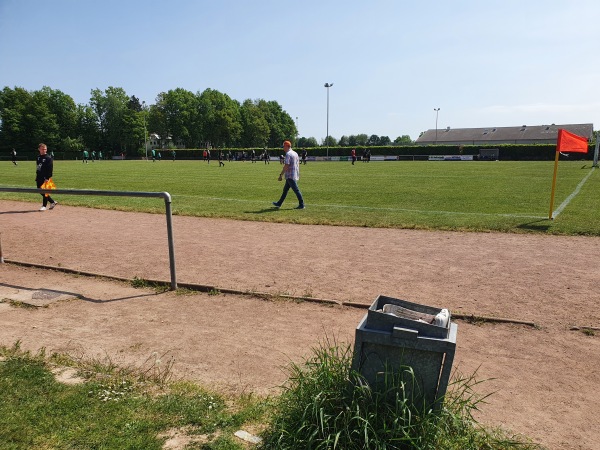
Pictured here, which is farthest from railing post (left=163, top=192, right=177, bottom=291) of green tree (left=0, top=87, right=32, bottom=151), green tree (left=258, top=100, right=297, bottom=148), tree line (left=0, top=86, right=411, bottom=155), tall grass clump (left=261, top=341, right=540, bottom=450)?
green tree (left=258, top=100, right=297, bottom=148)

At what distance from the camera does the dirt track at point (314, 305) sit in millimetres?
3812

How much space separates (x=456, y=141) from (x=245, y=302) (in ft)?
399

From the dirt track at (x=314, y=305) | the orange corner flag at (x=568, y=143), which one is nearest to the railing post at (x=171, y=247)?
the dirt track at (x=314, y=305)

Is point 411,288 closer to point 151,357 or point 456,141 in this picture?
point 151,357

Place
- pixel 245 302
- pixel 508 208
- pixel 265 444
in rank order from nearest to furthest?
pixel 265 444 → pixel 245 302 → pixel 508 208

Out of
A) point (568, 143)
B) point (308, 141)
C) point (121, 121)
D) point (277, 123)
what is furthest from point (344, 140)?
point (568, 143)

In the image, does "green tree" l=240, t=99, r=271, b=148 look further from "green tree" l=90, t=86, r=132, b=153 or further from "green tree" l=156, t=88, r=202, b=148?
"green tree" l=90, t=86, r=132, b=153

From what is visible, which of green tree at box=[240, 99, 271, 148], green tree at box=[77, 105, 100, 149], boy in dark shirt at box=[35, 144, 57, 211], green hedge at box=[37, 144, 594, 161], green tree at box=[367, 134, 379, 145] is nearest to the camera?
boy in dark shirt at box=[35, 144, 57, 211]

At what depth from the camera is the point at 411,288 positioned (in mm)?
6273

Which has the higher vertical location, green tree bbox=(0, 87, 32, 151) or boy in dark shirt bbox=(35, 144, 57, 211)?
green tree bbox=(0, 87, 32, 151)

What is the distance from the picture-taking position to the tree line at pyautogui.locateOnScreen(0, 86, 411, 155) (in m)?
96.3

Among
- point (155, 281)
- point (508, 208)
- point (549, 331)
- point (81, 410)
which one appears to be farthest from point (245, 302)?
point (508, 208)

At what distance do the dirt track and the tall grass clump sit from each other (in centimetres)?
73

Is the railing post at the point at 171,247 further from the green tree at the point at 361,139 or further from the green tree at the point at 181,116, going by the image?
the green tree at the point at 361,139
